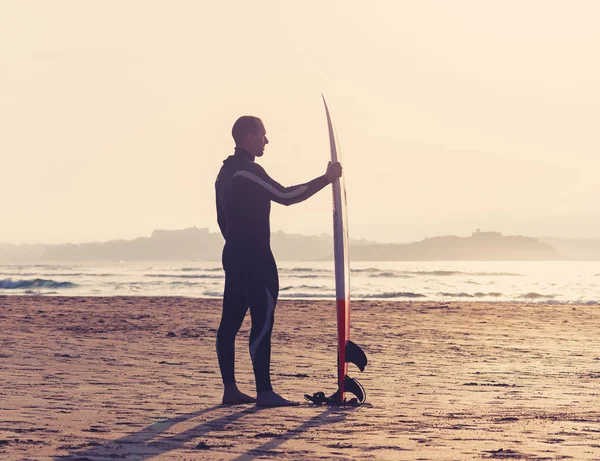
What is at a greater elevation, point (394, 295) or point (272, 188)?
point (272, 188)

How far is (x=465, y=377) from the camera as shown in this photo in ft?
22.1

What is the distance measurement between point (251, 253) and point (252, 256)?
21mm

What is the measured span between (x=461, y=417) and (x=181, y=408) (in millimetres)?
1633

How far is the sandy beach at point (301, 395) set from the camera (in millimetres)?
3797

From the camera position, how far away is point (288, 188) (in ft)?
16.9

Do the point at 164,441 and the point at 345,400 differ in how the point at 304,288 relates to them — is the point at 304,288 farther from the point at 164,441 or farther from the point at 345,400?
the point at 164,441

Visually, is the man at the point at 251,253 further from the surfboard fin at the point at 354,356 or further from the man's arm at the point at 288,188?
the surfboard fin at the point at 354,356

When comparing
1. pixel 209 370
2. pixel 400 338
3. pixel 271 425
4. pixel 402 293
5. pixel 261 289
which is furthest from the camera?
pixel 402 293

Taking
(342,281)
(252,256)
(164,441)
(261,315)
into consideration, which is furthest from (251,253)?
(164,441)

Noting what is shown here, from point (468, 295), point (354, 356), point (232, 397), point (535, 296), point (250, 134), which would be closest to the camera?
point (232, 397)

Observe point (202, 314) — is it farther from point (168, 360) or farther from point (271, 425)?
point (271, 425)

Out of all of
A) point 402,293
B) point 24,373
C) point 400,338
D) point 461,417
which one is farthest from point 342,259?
point 402,293

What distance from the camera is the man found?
5.13 metres

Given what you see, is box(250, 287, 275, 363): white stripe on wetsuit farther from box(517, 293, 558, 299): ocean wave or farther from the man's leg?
box(517, 293, 558, 299): ocean wave
